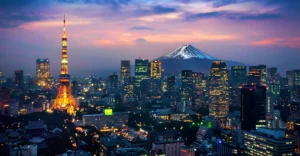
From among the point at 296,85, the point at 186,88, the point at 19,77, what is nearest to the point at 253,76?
the point at 296,85

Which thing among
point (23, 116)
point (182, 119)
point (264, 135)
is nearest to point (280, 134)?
point (264, 135)

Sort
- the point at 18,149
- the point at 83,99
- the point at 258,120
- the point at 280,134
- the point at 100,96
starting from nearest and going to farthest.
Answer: the point at 280,134, the point at 18,149, the point at 258,120, the point at 83,99, the point at 100,96

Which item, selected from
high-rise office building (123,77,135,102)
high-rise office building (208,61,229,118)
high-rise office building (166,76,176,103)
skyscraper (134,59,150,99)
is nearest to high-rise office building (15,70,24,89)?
high-rise office building (123,77,135,102)

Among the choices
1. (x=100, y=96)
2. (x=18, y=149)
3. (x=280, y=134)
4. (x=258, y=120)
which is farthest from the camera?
(x=100, y=96)

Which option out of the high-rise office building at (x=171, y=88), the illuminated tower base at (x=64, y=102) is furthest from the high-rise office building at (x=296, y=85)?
the illuminated tower base at (x=64, y=102)

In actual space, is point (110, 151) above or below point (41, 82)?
below

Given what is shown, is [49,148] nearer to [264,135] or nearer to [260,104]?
[264,135]

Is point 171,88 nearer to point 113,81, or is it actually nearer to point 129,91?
point 129,91
